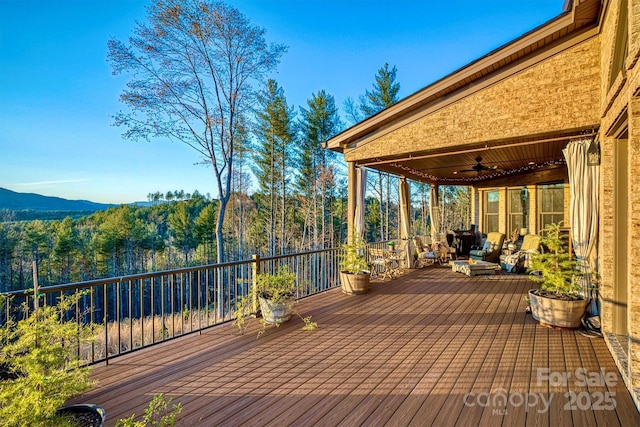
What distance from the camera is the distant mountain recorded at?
20.5 m

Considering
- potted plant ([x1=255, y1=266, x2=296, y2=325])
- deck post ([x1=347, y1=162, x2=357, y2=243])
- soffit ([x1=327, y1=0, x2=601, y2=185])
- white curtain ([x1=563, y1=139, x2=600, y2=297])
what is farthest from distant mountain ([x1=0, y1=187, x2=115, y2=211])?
white curtain ([x1=563, y1=139, x2=600, y2=297])

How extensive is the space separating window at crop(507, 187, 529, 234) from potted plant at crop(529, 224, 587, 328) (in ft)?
28.2

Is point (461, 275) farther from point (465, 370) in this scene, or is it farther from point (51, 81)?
point (51, 81)

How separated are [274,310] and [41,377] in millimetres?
2877

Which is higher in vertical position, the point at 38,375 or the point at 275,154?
the point at 275,154

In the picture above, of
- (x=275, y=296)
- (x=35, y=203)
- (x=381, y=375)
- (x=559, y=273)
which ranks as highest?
(x=35, y=203)

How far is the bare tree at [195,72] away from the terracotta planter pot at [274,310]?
788cm

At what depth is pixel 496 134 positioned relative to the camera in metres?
5.64

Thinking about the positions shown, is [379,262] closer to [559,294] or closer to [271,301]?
[559,294]

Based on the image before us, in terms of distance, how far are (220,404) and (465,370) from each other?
2.32 meters

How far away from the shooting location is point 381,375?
285 centimetres

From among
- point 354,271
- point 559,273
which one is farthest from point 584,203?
point 354,271

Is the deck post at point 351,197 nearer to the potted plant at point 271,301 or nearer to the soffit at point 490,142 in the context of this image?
the soffit at point 490,142

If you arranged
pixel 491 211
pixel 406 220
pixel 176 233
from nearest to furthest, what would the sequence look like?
1. pixel 406 220
2. pixel 491 211
3. pixel 176 233
